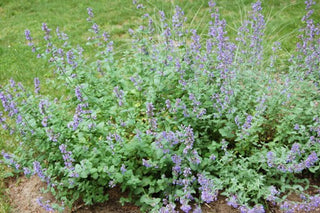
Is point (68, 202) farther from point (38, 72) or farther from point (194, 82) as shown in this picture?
point (38, 72)

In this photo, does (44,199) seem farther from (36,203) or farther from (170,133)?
(170,133)

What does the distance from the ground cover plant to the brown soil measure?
119 millimetres

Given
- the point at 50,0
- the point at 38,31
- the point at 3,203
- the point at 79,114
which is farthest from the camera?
the point at 50,0

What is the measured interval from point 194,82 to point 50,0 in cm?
759

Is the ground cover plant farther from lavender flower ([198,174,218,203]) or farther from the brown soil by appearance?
the brown soil

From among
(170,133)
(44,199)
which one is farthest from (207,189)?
(44,199)

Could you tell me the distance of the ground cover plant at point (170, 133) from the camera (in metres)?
2.74

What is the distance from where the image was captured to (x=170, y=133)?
2648 millimetres

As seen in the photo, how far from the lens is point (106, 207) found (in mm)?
3232

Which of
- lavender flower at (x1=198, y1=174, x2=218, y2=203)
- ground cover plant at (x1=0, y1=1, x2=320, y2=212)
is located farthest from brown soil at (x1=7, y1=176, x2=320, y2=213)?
lavender flower at (x1=198, y1=174, x2=218, y2=203)

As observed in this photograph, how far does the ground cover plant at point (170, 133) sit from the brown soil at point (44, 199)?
0.39 feet

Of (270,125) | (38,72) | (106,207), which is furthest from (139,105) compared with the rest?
(38,72)

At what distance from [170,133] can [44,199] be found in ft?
5.54

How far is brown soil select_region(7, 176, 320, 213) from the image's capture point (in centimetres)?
314
